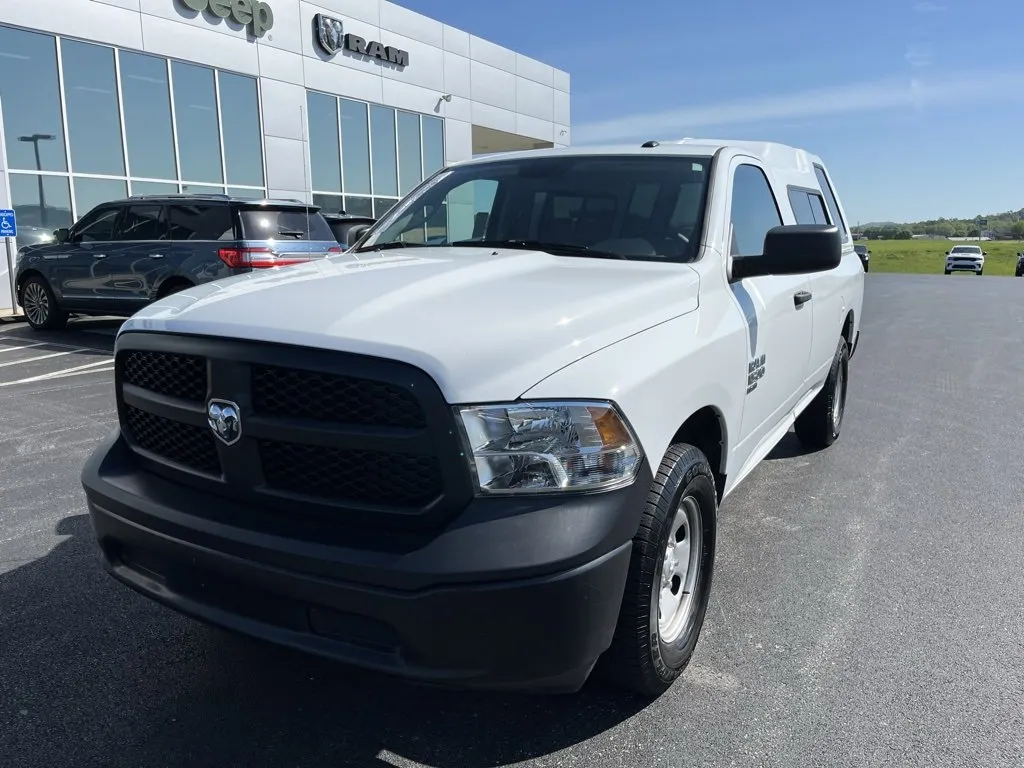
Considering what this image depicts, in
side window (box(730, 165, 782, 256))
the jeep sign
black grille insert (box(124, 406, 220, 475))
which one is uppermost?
the jeep sign

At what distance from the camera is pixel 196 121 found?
17.6 metres

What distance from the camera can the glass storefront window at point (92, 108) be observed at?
15125 millimetres

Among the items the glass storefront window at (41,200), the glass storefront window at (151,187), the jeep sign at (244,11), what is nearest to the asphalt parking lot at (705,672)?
the glass storefront window at (41,200)

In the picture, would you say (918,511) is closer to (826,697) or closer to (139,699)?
(826,697)

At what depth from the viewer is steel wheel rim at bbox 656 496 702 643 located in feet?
8.70

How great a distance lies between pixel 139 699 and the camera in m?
2.68

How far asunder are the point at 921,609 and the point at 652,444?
1.78 metres

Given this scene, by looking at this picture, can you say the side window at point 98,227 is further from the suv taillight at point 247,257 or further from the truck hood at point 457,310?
the truck hood at point 457,310

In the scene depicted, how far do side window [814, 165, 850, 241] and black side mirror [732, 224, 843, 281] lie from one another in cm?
287

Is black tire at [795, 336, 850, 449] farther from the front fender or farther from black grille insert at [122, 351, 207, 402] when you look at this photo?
black grille insert at [122, 351, 207, 402]

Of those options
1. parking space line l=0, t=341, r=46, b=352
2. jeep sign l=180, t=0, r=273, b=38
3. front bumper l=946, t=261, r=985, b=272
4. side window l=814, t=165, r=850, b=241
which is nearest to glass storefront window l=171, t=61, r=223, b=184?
jeep sign l=180, t=0, r=273, b=38

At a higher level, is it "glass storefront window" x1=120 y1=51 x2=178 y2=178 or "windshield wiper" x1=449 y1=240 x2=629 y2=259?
"glass storefront window" x1=120 y1=51 x2=178 y2=178

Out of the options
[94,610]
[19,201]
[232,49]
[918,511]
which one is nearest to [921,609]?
[918,511]

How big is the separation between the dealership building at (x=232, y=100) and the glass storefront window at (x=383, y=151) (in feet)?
0.17
